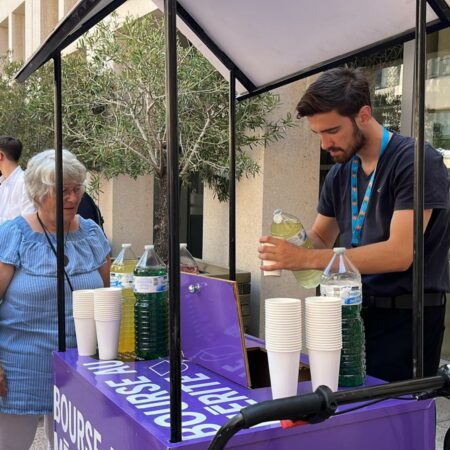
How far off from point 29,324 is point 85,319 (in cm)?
43

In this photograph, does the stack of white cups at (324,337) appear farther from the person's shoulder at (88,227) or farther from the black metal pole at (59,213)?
the person's shoulder at (88,227)

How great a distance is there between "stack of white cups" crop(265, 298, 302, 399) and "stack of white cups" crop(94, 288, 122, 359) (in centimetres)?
68

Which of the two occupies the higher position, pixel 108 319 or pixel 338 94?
pixel 338 94

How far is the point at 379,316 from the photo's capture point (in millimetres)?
2131

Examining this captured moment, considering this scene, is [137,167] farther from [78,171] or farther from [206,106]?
[78,171]

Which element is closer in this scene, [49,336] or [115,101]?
[49,336]

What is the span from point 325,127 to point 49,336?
137 cm

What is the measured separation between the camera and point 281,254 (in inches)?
68.0

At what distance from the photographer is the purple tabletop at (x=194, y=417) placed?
136 cm

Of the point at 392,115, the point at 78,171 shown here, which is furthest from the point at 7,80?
the point at 78,171

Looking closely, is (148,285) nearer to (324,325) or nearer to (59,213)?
(59,213)

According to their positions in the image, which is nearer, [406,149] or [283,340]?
[283,340]

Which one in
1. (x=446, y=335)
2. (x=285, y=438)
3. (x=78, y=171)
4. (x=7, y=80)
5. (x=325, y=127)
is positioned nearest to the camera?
(x=285, y=438)

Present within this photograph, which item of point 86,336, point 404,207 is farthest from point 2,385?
point 404,207
